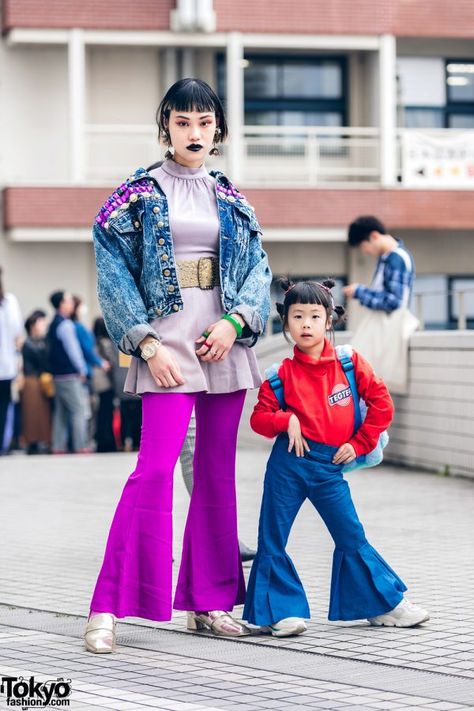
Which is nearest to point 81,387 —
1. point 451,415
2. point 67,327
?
point 67,327

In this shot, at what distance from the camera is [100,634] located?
5602 millimetres

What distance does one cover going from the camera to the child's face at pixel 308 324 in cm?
595

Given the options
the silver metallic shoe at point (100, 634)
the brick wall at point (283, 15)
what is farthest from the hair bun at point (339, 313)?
the brick wall at point (283, 15)

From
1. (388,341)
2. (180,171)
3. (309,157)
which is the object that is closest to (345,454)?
(180,171)

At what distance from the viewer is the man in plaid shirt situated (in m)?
12.0

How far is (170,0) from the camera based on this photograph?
85.6 feet

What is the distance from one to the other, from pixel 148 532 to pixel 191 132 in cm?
146

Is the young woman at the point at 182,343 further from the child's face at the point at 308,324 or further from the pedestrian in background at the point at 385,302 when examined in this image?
the pedestrian in background at the point at 385,302

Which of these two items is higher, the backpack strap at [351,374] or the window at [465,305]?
the window at [465,305]

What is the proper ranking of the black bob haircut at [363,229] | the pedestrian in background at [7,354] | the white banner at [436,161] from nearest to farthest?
the black bob haircut at [363,229], the pedestrian in background at [7,354], the white banner at [436,161]

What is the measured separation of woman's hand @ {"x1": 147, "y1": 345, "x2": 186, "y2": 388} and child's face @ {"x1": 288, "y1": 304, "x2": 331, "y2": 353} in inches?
20.6

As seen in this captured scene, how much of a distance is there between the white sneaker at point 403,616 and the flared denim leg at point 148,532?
2.90ft

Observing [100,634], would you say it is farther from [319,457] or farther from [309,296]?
[309,296]

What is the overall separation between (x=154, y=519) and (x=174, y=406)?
41 cm
